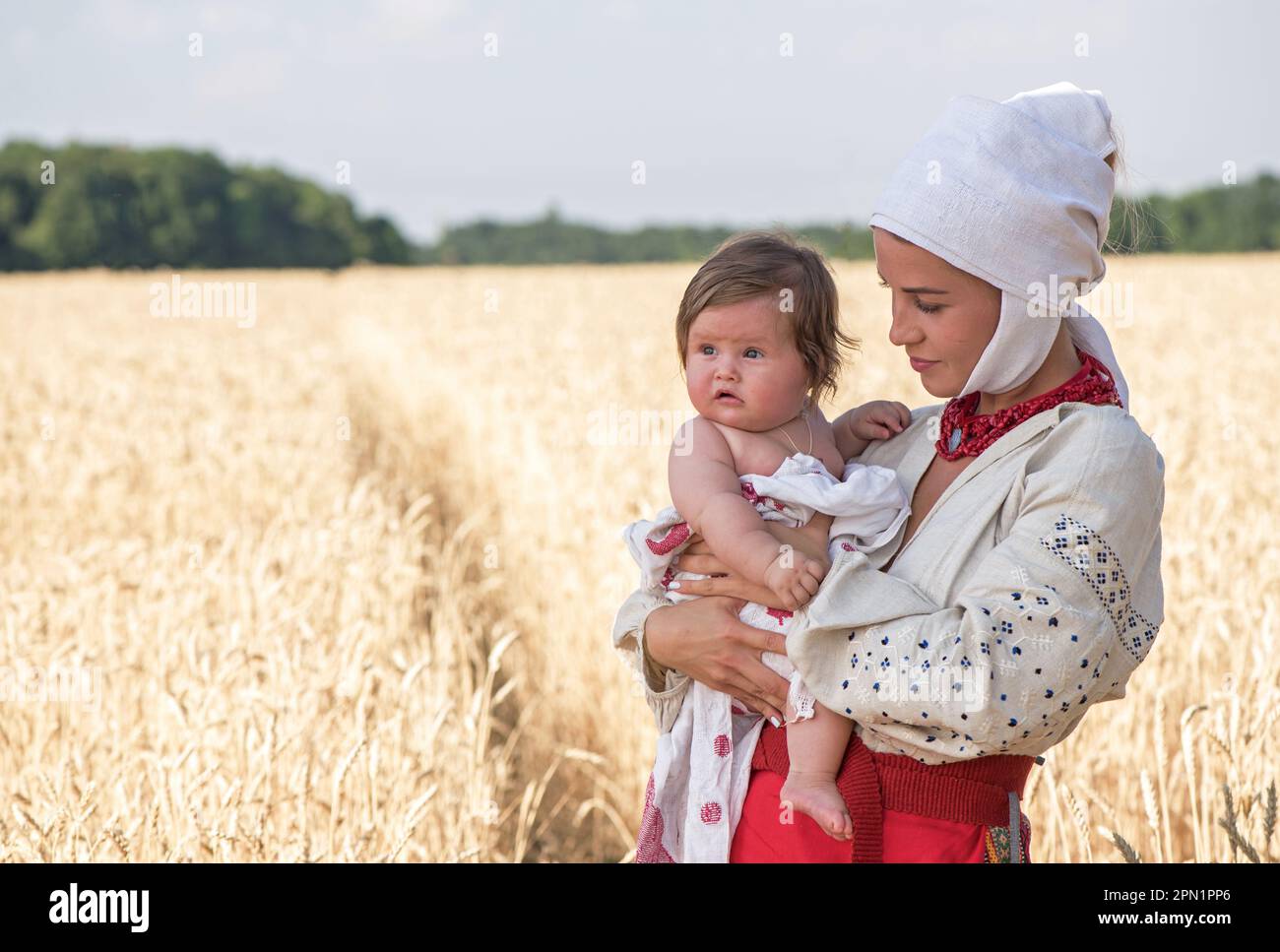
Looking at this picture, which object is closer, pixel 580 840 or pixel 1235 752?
pixel 1235 752

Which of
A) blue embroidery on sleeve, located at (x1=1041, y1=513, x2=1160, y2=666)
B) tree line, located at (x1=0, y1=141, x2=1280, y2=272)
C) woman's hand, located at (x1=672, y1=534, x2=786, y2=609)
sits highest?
tree line, located at (x1=0, y1=141, x2=1280, y2=272)

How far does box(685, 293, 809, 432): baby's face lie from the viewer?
6.88 ft

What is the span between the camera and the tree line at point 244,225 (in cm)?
5672

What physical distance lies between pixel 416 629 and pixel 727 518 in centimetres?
321

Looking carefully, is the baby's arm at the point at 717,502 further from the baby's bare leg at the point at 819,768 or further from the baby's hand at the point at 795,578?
the baby's bare leg at the point at 819,768

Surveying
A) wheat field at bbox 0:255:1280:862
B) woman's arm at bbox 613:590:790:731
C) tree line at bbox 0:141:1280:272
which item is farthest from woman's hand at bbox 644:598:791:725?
tree line at bbox 0:141:1280:272

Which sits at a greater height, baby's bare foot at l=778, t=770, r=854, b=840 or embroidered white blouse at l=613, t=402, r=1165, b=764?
embroidered white blouse at l=613, t=402, r=1165, b=764

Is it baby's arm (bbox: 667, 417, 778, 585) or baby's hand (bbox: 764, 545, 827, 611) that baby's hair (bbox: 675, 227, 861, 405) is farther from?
baby's hand (bbox: 764, 545, 827, 611)

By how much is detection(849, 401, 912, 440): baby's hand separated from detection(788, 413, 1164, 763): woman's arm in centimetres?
48

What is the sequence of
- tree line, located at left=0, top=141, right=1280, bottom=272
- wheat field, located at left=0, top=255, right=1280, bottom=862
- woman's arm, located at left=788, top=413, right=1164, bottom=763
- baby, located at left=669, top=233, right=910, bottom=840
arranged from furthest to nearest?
1. tree line, located at left=0, top=141, right=1280, bottom=272
2. wheat field, located at left=0, top=255, right=1280, bottom=862
3. baby, located at left=669, top=233, right=910, bottom=840
4. woman's arm, located at left=788, top=413, right=1164, bottom=763

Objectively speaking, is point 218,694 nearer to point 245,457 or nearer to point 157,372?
point 245,457

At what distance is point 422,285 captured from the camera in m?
28.2

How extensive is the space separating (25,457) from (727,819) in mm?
6436
